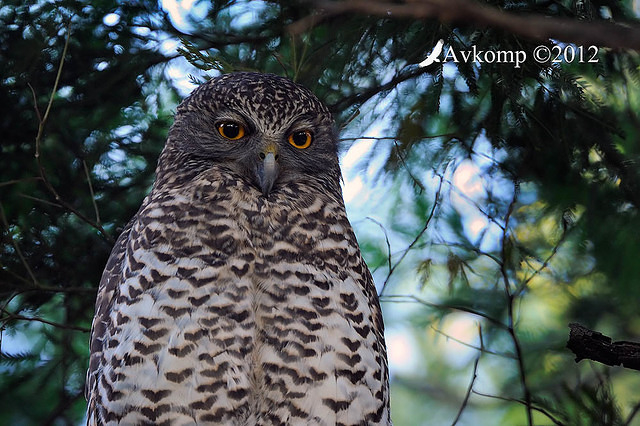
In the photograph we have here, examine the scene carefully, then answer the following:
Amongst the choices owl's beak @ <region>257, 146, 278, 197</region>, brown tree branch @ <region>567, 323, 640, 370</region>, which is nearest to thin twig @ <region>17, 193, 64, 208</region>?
owl's beak @ <region>257, 146, 278, 197</region>

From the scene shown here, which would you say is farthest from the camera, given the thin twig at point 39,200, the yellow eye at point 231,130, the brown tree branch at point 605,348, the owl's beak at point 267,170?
the thin twig at point 39,200

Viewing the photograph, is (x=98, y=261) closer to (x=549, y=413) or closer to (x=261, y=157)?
(x=261, y=157)

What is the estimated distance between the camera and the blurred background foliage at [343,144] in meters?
2.43

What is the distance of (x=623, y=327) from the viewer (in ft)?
10.2

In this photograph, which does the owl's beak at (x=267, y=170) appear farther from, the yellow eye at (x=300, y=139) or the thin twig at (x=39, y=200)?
the thin twig at (x=39, y=200)

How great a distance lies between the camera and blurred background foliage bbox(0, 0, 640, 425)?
2428mm

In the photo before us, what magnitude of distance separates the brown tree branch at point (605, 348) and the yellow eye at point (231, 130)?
47.5 inches

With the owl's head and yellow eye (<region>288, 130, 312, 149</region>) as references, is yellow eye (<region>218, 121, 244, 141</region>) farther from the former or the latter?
yellow eye (<region>288, 130, 312, 149</region>)

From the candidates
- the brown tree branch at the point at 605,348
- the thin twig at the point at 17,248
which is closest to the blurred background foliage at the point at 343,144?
the thin twig at the point at 17,248

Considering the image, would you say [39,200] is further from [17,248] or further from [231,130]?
[231,130]

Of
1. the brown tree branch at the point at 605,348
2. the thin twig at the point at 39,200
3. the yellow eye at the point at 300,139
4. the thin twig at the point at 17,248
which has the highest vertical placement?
the yellow eye at the point at 300,139

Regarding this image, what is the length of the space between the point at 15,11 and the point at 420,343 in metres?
3.57

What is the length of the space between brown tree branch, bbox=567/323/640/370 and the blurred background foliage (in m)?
0.62

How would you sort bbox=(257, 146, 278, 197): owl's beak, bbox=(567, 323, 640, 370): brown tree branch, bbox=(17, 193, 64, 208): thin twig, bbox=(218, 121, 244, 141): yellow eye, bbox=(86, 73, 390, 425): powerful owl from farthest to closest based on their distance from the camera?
bbox=(17, 193, 64, 208): thin twig < bbox=(218, 121, 244, 141): yellow eye < bbox=(257, 146, 278, 197): owl's beak < bbox=(86, 73, 390, 425): powerful owl < bbox=(567, 323, 640, 370): brown tree branch
